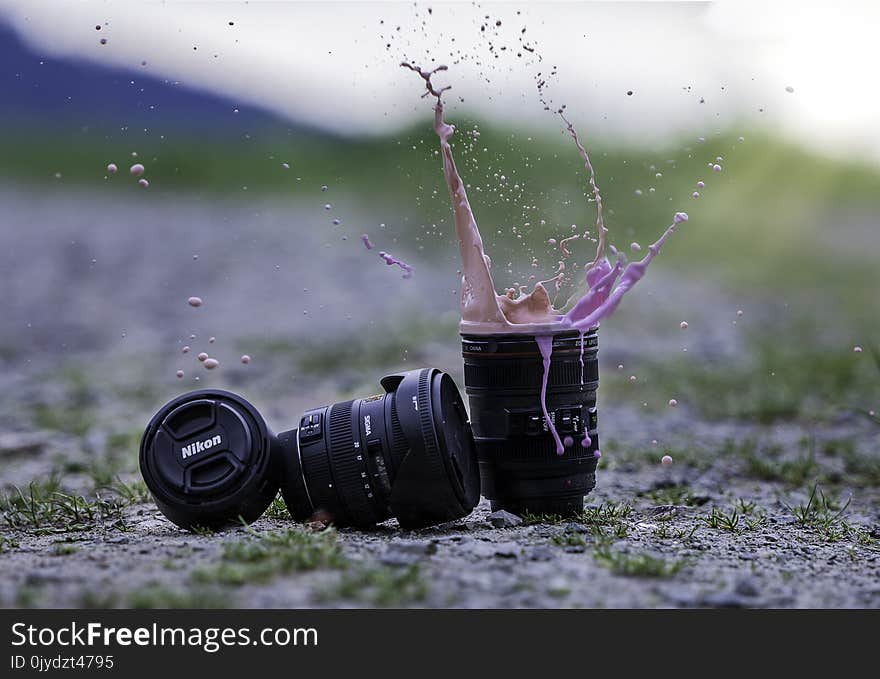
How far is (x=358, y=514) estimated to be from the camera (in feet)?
16.9

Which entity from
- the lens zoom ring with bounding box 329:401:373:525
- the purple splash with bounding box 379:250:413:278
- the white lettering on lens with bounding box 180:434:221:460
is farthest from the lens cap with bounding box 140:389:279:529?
the purple splash with bounding box 379:250:413:278

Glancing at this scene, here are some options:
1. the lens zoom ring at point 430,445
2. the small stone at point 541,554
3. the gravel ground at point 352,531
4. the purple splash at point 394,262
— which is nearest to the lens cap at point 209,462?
the gravel ground at point 352,531

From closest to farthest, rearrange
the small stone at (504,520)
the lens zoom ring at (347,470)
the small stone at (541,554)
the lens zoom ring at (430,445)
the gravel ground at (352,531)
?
1. the gravel ground at (352,531)
2. the small stone at (541,554)
3. the lens zoom ring at (430,445)
4. the lens zoom ring at (347,470)
5. the small stone at (504,520)

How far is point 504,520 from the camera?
5.30 metres

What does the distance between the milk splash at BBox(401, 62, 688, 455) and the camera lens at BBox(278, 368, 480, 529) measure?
42cm

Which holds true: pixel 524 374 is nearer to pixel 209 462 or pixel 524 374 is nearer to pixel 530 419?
pixel 530 419

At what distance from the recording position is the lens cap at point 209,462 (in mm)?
5102

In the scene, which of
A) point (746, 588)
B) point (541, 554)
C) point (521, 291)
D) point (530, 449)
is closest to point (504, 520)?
point (530, 449)

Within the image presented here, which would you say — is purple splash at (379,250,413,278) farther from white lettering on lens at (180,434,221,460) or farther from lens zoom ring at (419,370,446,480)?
white lettering on lens at (180,434,221,460)

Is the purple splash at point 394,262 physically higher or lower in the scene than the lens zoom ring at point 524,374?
higher

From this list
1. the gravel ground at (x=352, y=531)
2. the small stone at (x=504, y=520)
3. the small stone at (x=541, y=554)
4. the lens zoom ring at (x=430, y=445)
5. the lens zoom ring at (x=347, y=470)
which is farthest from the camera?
the small stone at (x=504, y=520)

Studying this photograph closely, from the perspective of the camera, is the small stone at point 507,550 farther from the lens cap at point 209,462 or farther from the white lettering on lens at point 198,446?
Answer: the white lettering on lens at point 198,446

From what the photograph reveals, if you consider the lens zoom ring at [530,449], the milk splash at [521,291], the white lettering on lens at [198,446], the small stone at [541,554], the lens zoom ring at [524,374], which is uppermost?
the milk splash at [521,291]

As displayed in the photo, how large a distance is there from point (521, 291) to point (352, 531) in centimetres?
146
